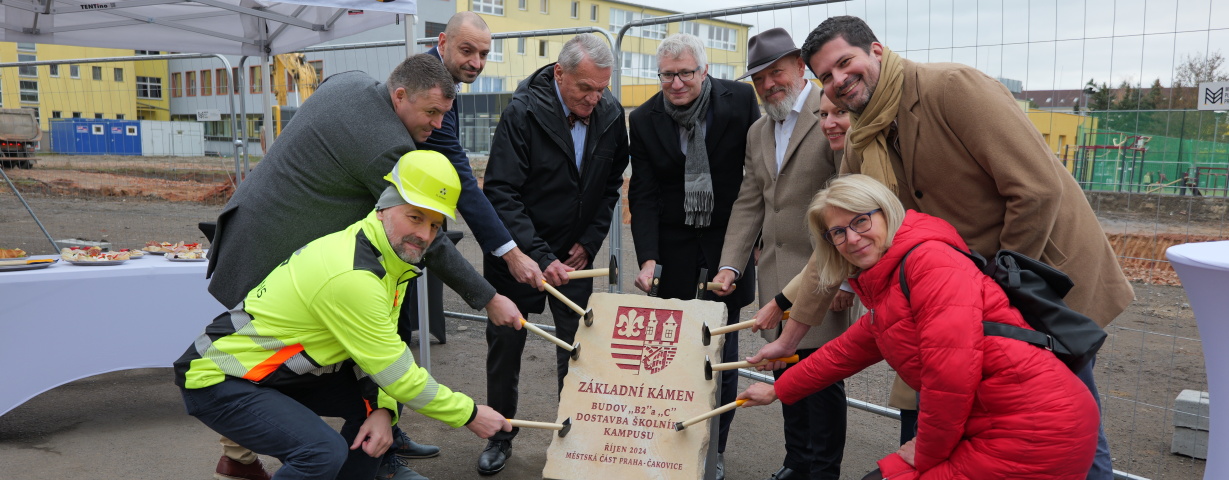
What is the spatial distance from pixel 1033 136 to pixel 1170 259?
0.55 meters

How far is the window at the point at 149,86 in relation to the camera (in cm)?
803

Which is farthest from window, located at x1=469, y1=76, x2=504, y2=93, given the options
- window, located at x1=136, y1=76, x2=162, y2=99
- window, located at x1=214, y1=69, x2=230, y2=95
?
window, located at x1=136, y1=76, x2=162, y2=99

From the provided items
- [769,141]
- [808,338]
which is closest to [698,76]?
[769,141]

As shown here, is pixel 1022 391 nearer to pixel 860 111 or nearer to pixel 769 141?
pixel 860 111

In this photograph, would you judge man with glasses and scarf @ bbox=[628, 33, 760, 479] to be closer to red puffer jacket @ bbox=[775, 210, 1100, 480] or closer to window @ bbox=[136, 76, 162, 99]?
red puffer jacket @ bbox=[775, 210, 1100, 480]

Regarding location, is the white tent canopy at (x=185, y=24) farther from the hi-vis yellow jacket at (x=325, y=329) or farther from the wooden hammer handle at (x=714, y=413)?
the wooden hammer handle at (x=714, y=413)

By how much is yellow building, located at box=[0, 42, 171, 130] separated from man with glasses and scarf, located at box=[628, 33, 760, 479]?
6.19m

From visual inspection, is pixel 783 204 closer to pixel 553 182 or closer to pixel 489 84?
pixel 553 182

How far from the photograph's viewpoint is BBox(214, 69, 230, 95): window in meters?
7.96

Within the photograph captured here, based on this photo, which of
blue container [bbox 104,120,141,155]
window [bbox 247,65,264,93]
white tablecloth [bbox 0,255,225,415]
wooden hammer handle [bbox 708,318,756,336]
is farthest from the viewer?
window [bbox 247,65,264,93]

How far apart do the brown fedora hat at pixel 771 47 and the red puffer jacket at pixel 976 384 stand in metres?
1.22

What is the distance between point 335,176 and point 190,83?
631cm

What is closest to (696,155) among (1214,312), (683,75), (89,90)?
(683,75)

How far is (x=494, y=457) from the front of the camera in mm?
3936
